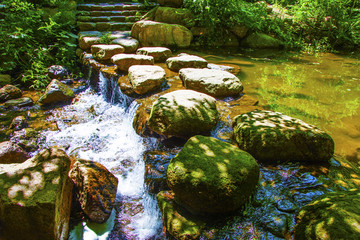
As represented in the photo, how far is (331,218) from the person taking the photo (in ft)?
5.84

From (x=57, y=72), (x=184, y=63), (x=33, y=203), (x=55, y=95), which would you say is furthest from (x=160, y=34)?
(x=33, y=203)

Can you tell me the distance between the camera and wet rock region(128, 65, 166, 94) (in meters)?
4.80

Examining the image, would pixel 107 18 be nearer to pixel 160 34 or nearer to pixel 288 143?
pixel 160 34

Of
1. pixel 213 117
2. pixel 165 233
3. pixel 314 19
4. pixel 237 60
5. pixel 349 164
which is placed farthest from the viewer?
pixel 314 19

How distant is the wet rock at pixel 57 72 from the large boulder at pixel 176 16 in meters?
4.37

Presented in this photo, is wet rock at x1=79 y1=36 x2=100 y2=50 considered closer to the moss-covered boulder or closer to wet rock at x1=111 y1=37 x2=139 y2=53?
wet rock at x1=111 y1=37 x2=139 y2=53

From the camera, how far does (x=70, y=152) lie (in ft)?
14.0

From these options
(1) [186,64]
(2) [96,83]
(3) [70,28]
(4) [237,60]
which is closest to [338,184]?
(1) [186,64]

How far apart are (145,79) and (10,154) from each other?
9.44 ft

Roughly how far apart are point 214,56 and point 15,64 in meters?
6.60

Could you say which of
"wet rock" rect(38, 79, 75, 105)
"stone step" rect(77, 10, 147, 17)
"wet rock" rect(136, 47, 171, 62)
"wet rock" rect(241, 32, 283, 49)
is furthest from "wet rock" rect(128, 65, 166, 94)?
"wet rock" rect(241, 32, 283, 49)

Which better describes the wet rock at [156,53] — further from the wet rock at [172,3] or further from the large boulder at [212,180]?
the large boulder at [212,180]

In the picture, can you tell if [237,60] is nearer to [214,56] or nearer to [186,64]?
[214,56]

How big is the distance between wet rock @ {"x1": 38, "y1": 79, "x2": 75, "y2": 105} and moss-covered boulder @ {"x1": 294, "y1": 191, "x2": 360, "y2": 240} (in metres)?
6.05
